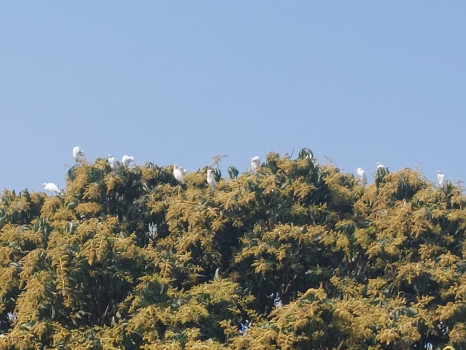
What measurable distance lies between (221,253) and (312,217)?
1.73 meters

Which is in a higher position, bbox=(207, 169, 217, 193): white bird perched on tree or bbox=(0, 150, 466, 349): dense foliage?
bbox=(207, 169, 217, 193): white bird perched on tree

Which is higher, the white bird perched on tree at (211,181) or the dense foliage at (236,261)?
the white bird perched on tree at (211,181)

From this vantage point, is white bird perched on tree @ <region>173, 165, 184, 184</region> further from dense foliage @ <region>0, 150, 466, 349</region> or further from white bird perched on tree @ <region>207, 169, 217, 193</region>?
white bird perched on tree @ <region>207, 169, 217, 193</region>

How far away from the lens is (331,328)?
16.6m

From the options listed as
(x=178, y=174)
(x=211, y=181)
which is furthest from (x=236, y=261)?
(x=178, y=174)

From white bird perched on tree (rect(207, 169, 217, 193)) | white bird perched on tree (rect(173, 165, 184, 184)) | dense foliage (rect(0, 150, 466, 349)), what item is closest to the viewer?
dense foliage (rect(0, 150, 466, 349))

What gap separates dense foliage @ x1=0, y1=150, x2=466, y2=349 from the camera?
17047 millimetres

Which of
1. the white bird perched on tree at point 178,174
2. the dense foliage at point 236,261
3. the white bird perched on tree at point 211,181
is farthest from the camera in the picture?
the white bird perched on tree at point 178,174

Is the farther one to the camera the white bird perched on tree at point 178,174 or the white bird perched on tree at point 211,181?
the white bird perched on tree at point 178,174

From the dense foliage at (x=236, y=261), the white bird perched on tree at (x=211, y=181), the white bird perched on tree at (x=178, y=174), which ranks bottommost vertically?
the dense foliage at (x=236, y=261)

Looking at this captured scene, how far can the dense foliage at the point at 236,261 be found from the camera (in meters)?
17.0

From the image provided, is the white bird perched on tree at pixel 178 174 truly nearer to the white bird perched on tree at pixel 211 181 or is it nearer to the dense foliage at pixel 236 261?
the dense foliage at pixel 236 261

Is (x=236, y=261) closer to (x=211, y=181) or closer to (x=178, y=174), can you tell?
(x=211, y=181)

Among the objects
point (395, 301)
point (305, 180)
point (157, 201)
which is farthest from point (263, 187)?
point (395, 301)
